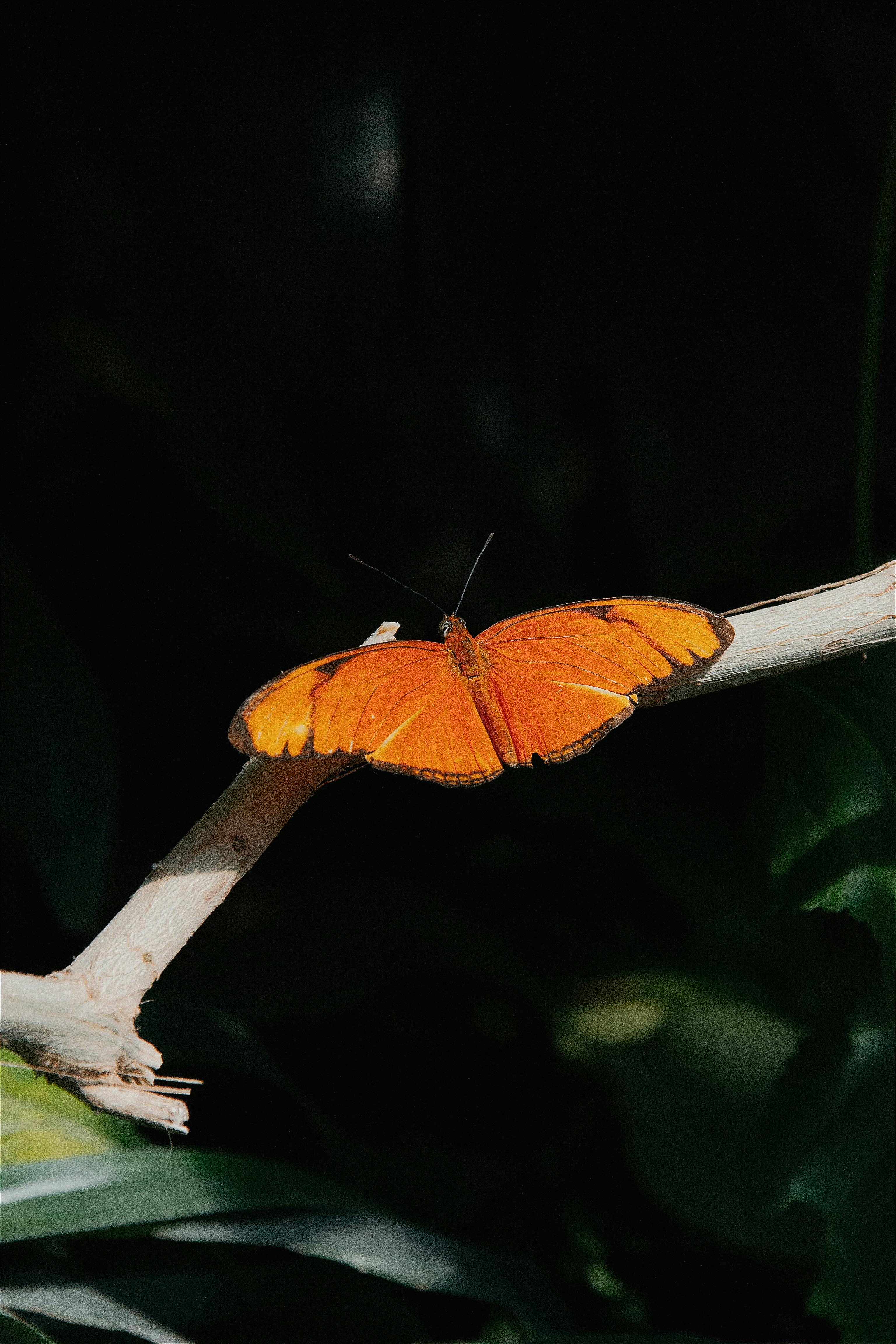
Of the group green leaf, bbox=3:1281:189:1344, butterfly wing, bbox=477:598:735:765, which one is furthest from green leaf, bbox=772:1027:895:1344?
green leaf, bbox=3:1281:189:1344

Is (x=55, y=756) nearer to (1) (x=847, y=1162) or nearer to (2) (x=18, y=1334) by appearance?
(2) (x=18, y=1334)

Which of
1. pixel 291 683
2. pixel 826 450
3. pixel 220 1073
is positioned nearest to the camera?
pixel 291 683

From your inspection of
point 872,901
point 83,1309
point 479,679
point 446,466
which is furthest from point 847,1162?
point 446,466

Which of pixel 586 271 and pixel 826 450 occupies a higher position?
pixel 586 271

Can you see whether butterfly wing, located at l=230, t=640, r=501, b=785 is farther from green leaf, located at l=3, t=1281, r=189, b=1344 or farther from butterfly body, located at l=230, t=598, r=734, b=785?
green leaf, located at l=3, t=1281, r=189, b=1344

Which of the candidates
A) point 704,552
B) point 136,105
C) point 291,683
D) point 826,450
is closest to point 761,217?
point 826,450

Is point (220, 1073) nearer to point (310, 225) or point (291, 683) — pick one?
point (291, 683)
